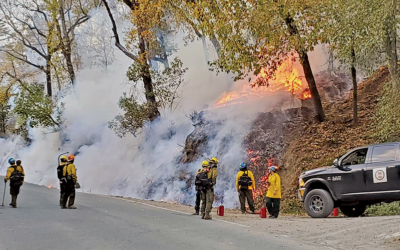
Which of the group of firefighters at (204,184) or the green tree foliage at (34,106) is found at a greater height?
the green tree foliage at (34,106)

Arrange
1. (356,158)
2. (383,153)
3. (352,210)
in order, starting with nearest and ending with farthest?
(383,153) → (356,158) → (352,210)

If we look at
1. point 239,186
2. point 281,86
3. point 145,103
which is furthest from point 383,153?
point 145,103

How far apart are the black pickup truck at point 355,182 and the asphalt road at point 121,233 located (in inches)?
111

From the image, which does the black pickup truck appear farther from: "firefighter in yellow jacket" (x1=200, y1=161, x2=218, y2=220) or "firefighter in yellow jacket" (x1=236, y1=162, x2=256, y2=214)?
"firefighter in yellow jacket" (x1=200, y1=161, x2=218, y2=220)

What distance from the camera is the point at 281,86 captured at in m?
24.6

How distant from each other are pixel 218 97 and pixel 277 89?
17.7ft

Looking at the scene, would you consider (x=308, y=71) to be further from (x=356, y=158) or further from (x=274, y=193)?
(x=356, y=158)

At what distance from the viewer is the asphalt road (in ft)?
26.6

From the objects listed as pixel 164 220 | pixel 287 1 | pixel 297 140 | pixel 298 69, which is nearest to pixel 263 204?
pixel 297 140

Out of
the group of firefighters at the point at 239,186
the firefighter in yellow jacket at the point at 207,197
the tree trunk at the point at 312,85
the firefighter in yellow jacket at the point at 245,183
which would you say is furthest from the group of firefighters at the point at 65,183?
the tree trunk at the point at 312,85

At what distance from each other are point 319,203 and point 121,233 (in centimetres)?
615

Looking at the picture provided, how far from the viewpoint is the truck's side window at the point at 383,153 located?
11.3m

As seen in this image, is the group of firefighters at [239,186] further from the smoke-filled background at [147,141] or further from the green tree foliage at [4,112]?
the green tree foliage at [4,112]

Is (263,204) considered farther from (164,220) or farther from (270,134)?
(164,220)
